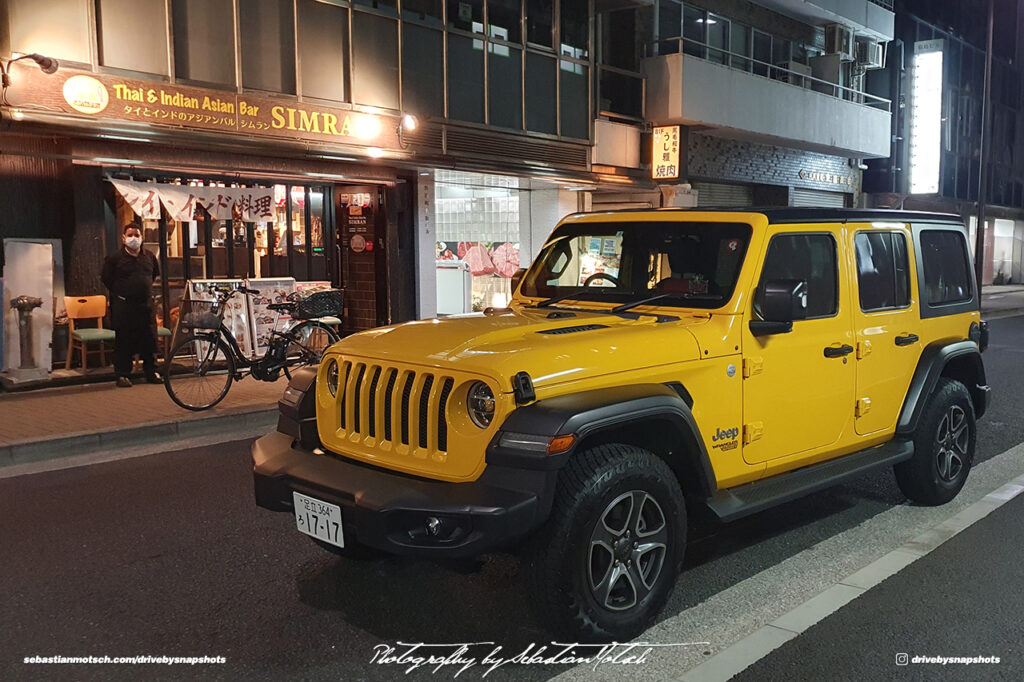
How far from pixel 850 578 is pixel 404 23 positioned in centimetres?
1237

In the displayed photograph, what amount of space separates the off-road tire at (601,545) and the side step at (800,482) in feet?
1.14

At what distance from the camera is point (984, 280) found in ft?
125

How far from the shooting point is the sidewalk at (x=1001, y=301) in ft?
79.7

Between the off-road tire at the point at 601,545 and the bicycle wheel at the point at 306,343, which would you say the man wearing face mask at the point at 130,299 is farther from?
the off-road tire at the point at 601,545

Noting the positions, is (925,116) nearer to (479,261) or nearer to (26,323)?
(479,261)

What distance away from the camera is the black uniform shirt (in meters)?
10.9

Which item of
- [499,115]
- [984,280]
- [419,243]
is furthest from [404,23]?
[984,280]

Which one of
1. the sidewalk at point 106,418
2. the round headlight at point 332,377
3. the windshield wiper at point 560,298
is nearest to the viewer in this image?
the round headlight at point 332,377

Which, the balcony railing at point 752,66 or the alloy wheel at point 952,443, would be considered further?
the balcony railing at point 752,66

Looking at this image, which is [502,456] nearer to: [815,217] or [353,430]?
[353,430]

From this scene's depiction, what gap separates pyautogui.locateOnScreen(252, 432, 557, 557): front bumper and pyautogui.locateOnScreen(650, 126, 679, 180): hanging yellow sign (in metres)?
16.7

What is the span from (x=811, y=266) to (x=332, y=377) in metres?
2.79

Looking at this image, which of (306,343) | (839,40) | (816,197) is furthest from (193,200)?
(839,40)

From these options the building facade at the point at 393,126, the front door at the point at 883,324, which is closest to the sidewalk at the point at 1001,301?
the building facade at the point at 393,126
